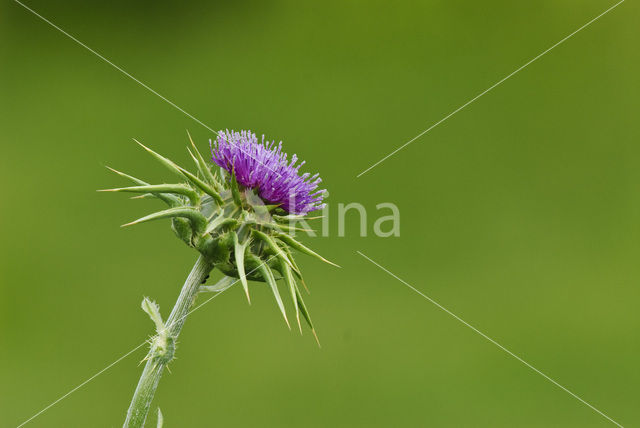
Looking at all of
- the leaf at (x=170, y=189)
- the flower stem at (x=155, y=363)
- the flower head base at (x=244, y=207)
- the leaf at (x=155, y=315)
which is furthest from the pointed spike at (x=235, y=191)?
the leaf at (x=155, y=315)

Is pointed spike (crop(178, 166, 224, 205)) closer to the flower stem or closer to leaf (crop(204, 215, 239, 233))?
leaf (crop(204, 215, 239, 233))

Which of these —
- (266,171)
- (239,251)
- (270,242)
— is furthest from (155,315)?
(266,171)

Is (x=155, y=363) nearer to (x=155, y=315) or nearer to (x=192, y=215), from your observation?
(x=155, y=315)

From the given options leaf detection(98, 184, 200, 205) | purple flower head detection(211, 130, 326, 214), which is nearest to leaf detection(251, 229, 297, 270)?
purple flower head detection(211, 130, 326, 214)

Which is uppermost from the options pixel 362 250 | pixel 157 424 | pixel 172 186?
pixel 172 186

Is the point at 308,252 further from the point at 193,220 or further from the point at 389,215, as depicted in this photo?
the point at 389,215

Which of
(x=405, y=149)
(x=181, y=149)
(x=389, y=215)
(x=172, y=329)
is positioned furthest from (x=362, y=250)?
(x=172, y=329)
